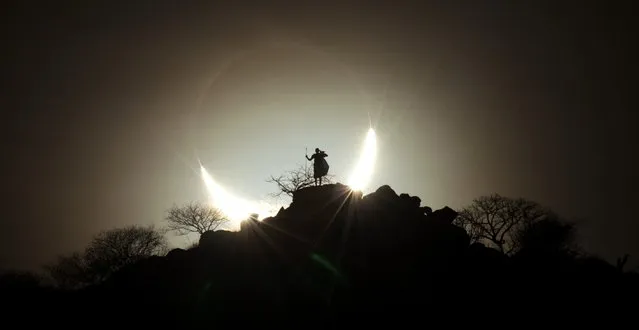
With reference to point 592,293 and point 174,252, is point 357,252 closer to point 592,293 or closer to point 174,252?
point 174,252

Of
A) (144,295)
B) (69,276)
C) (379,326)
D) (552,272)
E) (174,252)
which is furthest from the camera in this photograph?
(69,276)

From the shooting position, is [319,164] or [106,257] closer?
[319,164]

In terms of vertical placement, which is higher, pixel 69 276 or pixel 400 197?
pixel 400 197

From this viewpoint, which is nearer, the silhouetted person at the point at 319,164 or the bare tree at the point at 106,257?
the silhouetted person at the point at 319,164

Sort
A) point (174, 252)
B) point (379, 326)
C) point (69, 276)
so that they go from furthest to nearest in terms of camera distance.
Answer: point (69, 276)
point (174, 252)
point (379, 326)

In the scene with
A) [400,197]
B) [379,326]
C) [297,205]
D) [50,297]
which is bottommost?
[50,297]

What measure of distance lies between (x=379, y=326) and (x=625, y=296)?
18.8m

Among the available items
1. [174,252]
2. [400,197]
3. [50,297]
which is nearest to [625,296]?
[400,197]

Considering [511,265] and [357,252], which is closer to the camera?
[357,252]

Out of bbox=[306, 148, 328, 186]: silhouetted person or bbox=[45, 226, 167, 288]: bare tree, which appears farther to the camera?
bbox=[45, 226, 167, 288]: bare tree

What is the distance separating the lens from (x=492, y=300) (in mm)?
21500

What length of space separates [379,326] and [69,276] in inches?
2454

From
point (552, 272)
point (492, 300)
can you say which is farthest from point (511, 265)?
point (492, 300)

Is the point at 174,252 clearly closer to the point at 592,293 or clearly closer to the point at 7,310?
the point at 7,310
